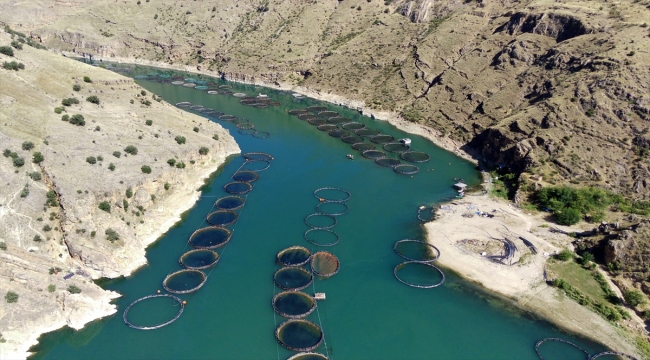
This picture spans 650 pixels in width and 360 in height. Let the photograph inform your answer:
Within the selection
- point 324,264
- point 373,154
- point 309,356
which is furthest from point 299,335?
point 373,154

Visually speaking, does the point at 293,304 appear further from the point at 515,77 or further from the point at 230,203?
the point at 515,77

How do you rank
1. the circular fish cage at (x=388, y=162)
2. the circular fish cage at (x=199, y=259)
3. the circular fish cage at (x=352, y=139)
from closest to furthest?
the circular fish cage at (x=199, y=259), the circular fish cage at (x=388, y=162), the circular fish cage at (x=352, y=139)

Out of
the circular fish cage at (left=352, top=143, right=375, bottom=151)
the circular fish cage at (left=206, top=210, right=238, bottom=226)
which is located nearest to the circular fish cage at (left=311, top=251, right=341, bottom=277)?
the circular fish cage at (left=206, top=210, right=238, bottom=226)

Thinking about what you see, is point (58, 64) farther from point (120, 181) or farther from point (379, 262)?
point (379, 262)

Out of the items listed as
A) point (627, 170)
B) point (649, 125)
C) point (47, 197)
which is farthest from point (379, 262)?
point (649, 125)

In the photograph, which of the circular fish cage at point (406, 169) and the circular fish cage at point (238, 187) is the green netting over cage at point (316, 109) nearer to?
the circular fish cage at point (406, 169)

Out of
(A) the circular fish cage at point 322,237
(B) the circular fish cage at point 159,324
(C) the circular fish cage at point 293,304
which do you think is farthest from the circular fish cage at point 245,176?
(C) the circular fish cage at point 293,304

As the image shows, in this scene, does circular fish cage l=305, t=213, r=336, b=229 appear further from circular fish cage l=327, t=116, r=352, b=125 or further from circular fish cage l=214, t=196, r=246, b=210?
circular fish cage l=327, t=116, r=352, b=125
